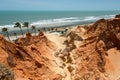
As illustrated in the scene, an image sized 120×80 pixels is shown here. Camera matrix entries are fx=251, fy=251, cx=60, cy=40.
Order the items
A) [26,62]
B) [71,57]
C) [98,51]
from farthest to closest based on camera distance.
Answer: [71,57] → [98,51] → [26,62]

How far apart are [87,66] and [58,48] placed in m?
12.8

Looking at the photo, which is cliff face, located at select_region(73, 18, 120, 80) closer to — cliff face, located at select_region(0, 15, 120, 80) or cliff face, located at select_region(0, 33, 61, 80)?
cliff face, located at select_region(0, 15, 120, 80)

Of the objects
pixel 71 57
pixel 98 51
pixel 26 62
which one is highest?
pixel 98 51

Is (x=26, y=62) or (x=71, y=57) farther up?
(x=26, y=62)

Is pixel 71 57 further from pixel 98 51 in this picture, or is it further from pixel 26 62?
pixel 26 62

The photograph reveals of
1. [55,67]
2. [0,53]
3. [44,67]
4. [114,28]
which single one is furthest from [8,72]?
[114,28]

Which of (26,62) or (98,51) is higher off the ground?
(98,51)

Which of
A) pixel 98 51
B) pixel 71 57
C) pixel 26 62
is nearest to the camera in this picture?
pixel 26 62

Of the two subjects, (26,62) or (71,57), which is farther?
(71,57)

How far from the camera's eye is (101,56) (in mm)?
37938

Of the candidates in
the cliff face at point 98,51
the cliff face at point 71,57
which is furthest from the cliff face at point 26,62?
the cliff face at point 98,51

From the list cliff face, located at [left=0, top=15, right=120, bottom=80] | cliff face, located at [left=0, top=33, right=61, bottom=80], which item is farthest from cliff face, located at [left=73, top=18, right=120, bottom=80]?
cliff face, located at [left=0, top=33, right=61, bottom=80]

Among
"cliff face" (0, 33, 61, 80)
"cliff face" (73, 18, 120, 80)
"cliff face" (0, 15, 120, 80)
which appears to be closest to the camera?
"cliff face" (0, 33, 61, 80)

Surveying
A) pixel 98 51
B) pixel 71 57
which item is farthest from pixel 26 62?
pixel 98 51
